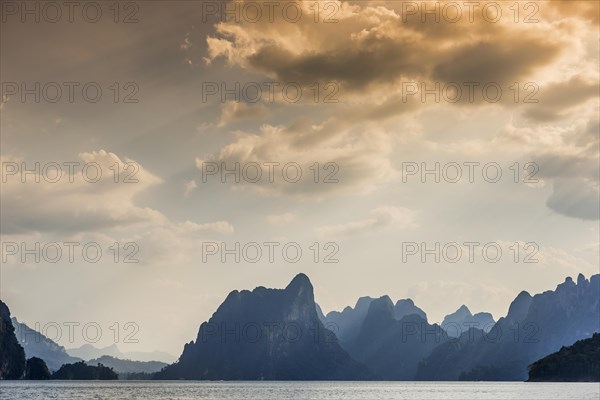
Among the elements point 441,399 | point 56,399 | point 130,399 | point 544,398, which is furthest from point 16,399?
point 544,398

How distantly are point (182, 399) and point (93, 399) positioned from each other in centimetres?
2220

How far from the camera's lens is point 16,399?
179 m

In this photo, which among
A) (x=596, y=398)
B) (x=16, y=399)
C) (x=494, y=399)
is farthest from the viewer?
(x=494, y=399)

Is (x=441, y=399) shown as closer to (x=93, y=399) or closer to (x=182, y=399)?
(x=182, y=399)

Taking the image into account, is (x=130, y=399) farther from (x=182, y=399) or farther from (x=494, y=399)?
(x=494, y=399)

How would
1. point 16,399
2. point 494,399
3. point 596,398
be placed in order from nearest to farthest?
point 596,398, point 16,399, point 494,399

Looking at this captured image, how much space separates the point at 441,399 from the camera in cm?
19812

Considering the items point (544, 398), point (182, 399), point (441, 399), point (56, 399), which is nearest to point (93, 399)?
point (56, 399)

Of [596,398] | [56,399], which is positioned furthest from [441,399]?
[56,399]

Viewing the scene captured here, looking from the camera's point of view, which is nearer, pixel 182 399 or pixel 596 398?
pixel 596 398

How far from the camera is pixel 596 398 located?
164m

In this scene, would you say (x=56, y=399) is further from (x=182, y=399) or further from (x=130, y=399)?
(x=182, y=399)

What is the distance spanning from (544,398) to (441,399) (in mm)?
27350

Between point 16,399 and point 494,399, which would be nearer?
point 16,399
